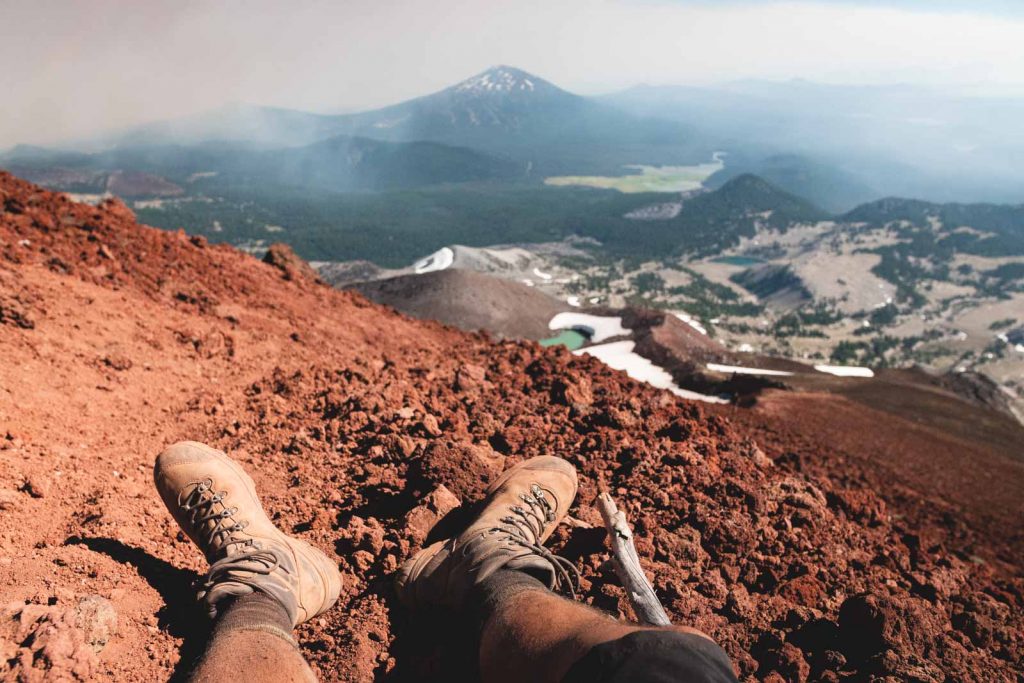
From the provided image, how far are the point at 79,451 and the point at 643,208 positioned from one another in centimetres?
16510

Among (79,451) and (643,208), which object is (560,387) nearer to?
(79,451)

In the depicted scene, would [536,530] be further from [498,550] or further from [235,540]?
[235,540]

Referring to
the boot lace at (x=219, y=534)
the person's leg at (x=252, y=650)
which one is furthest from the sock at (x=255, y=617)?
the boot lace at (x=219, y=534)

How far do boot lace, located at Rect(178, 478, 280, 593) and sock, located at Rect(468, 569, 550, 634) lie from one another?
83 cm

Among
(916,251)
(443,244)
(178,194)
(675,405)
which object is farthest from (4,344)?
(178,194)

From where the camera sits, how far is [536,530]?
2701 millimetres

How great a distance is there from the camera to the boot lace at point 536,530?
2.41 m

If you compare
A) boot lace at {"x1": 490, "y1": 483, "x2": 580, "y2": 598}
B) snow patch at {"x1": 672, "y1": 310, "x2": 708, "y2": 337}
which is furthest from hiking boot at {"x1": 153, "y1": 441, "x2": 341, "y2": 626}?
snow patch at {"x1": 672, "y1": 310, "x2": 708, "y2": 337}

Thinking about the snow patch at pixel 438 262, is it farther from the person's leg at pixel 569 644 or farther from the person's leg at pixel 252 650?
the person's leg at pixel 569 644

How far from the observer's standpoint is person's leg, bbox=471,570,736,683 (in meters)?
1.50

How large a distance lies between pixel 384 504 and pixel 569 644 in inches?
65.4

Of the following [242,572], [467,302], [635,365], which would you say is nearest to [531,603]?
[242,572]

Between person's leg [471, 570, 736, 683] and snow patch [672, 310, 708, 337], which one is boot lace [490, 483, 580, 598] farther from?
snow patch [672, 310, 708, 337]

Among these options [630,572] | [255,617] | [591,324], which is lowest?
→ [591,324]
